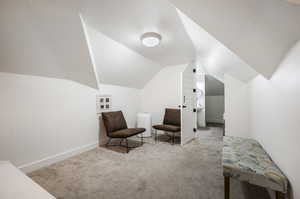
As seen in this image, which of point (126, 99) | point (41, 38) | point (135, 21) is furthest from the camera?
point (126, 99)

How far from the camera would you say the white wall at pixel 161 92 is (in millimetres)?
3816

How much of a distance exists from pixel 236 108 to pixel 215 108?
280cm

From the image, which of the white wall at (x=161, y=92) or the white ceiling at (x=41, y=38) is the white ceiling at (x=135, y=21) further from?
the white wall at (x=161, y=92)

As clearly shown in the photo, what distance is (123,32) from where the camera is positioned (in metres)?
2.19

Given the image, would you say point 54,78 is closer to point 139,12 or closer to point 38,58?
point 38,58

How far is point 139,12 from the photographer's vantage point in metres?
1.79

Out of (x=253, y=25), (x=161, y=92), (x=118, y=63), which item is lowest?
(x=161, y=92)

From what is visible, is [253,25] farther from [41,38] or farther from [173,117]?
[173,117]

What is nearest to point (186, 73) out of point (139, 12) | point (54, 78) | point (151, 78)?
point (151, 78)

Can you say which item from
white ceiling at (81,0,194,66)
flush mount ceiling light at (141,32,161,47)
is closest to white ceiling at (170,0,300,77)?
white ceiling at (81,0,194,66)

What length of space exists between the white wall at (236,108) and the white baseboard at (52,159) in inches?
135

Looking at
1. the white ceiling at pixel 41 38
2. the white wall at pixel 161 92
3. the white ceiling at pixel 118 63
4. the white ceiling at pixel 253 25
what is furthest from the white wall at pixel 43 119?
the white ceiling at pixel 253 25

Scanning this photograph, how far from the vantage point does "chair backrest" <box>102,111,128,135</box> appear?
2.84 m

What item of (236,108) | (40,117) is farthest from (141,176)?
(236,108)
